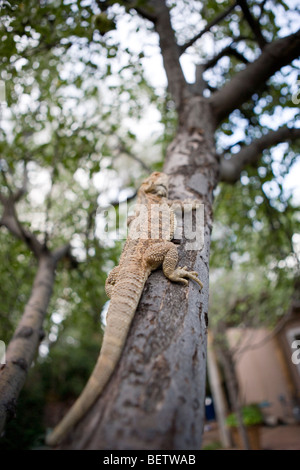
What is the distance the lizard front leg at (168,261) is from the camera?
6.56 ft

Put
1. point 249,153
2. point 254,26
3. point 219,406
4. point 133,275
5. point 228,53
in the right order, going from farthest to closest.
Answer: point 219,406, point 228,53, point 249,153, point 254,26, point 133,275

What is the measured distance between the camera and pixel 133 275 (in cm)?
192

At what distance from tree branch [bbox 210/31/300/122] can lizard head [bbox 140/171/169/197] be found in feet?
4.37

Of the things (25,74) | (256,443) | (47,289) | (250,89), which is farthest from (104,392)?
(256,443)

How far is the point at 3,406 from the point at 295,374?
13.8m

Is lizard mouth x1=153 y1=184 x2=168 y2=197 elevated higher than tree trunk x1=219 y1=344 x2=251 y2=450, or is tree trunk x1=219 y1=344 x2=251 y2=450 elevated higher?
lizard mouth x1=153 y1=184 x2=168 y2=197

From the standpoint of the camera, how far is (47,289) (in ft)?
13.5

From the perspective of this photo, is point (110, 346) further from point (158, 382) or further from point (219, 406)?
point (219, 406)

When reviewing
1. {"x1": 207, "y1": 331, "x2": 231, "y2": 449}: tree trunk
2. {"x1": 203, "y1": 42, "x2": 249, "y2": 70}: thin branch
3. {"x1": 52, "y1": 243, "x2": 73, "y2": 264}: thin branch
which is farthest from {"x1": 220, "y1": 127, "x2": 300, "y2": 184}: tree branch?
{"x1": 207, "y1": 331, "x2": 231, "y2": 449}: tree trunk

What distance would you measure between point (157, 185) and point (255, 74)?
205 centimetres

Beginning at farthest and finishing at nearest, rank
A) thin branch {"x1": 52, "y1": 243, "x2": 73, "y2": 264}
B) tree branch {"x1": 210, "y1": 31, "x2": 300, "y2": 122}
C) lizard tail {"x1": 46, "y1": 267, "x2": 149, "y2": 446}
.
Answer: thin branch {"x1": 52, "y1": 243, "x2": 73, "y2": 264} < tree branch {"x1": 210, "y1": 31, "x2": 300, "y2": 122} < lizard tail {"x1": 46, "y1": 267, "x2": 149, "y2": 446}

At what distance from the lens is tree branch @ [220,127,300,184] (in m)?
3.92

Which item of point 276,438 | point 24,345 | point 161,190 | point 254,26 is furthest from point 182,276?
point 276,438

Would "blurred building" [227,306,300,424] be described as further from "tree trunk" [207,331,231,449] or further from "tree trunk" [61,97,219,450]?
"tree trunk" [61,97,219,450]
